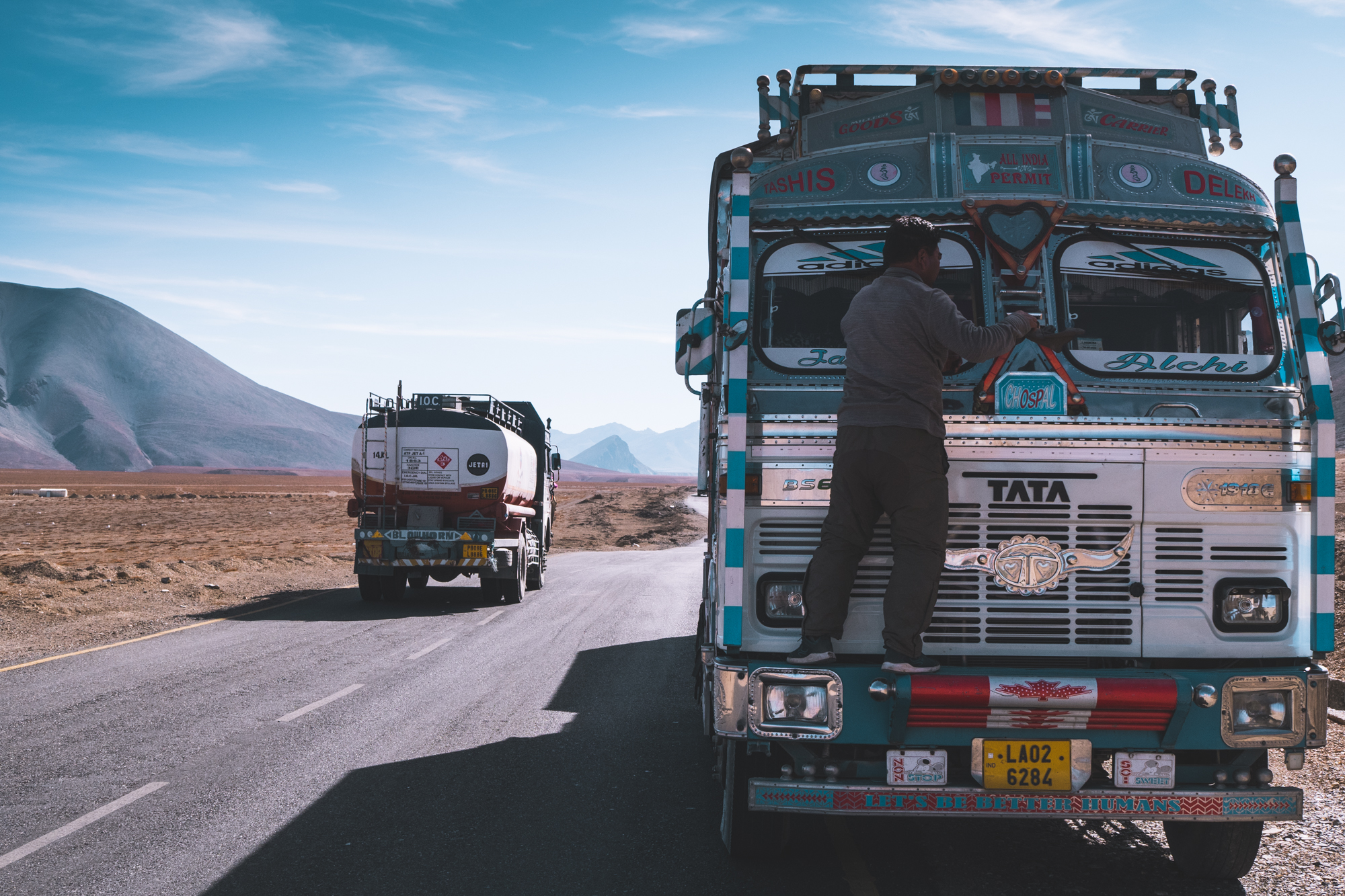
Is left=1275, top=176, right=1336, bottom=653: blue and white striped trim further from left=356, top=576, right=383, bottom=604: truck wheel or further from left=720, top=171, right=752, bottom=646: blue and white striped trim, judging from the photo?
left=356, top=576, right=383, bottom=604: truck wheel

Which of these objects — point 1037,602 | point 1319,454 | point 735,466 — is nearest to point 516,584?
point 735,466

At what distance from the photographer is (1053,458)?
14.0 ft

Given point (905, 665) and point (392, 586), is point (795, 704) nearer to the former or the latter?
point (905, 665)

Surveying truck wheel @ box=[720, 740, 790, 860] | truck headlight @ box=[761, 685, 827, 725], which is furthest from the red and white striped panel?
truck wheel @ box=[720, 740, 790, 860]

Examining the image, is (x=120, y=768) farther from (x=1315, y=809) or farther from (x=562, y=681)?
(x=1315, y=809)

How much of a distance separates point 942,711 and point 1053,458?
3.72 feet

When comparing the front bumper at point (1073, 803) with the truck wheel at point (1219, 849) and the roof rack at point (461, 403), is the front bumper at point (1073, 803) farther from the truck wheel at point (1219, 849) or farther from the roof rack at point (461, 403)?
the roof rack at point (461, 403)

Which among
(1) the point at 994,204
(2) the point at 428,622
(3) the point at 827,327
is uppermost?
(1) the point at 994,204

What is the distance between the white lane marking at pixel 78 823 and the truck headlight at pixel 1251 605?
17.9 feet

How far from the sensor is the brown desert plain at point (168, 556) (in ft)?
46.2

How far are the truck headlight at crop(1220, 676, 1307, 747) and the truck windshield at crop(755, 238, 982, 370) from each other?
191 centimetres

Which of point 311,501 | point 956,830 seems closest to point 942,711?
point 956,830

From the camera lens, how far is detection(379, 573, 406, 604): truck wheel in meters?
16.8

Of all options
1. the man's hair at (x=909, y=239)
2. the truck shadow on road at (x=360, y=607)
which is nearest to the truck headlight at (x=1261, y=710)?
the man's hair at (x=909, y=239)
